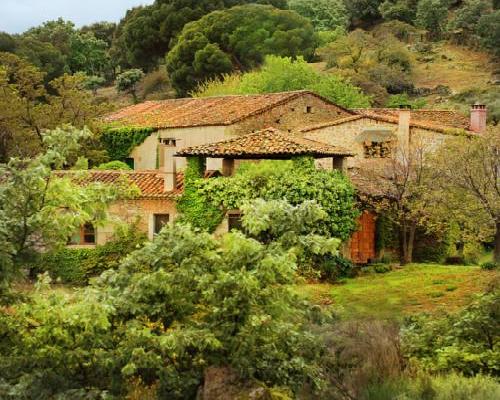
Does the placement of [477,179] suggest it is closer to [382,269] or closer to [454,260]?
[382,269]

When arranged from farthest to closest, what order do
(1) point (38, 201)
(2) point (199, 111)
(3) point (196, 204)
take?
(2) point (199, 111) < (3) point (196, 204) < (1) point (38, 201)

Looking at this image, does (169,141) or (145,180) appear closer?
(145,180)

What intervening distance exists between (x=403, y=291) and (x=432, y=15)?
2591 inches

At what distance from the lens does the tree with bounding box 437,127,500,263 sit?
27.8 m

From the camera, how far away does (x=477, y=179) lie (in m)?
28.4

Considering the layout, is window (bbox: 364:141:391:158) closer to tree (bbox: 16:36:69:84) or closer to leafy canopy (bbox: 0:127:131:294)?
leafy canopy (bbox: 0:127:131:294)

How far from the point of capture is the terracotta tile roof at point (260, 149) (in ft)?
104

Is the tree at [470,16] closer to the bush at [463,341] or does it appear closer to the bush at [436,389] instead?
the bush at [463,341]

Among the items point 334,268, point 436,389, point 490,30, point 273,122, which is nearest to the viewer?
point 436,389

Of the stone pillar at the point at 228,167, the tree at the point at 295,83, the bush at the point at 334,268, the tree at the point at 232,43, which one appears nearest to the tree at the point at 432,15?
the tree at the point at 232,43

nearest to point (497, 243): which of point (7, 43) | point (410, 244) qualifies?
point (410, 244)

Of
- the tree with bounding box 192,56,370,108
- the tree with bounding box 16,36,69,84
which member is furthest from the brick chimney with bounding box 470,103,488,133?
the tree with bounding box 16,36,69,84

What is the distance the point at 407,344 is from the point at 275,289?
17.4 feet

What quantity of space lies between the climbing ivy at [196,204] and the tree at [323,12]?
68.2 meters
